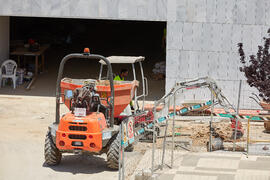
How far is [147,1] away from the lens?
20031 millimetres

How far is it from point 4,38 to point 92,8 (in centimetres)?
569

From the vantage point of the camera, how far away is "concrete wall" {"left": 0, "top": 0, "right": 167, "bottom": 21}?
789 inches

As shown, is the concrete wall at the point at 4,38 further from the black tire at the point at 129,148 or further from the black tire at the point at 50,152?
the black tire at the point at 50,152

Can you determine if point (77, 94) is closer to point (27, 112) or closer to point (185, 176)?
point (185, 176)

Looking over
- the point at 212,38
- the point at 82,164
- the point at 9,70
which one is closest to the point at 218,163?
the point at 82,164

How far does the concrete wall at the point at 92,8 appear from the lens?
20.0m

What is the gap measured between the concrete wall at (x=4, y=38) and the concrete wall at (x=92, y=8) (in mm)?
3200

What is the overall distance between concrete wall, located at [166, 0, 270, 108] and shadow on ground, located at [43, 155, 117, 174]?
269 inches

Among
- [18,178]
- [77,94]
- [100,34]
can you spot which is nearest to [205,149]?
[77,94]

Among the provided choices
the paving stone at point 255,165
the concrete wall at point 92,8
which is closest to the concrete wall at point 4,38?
the concrete wall at point 92,8

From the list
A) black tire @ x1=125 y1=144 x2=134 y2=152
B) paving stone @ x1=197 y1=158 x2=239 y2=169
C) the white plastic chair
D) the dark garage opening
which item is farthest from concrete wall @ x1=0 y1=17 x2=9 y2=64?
paving stone @ x1=197 y1=158 x2=239 y2=169

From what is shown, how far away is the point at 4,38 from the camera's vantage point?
24.3 m

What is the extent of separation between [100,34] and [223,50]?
18.5 meters

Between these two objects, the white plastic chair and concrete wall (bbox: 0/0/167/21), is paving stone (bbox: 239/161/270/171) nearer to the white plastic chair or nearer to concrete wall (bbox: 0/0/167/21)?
concrete wall (bbox: 0/0/167/21)
